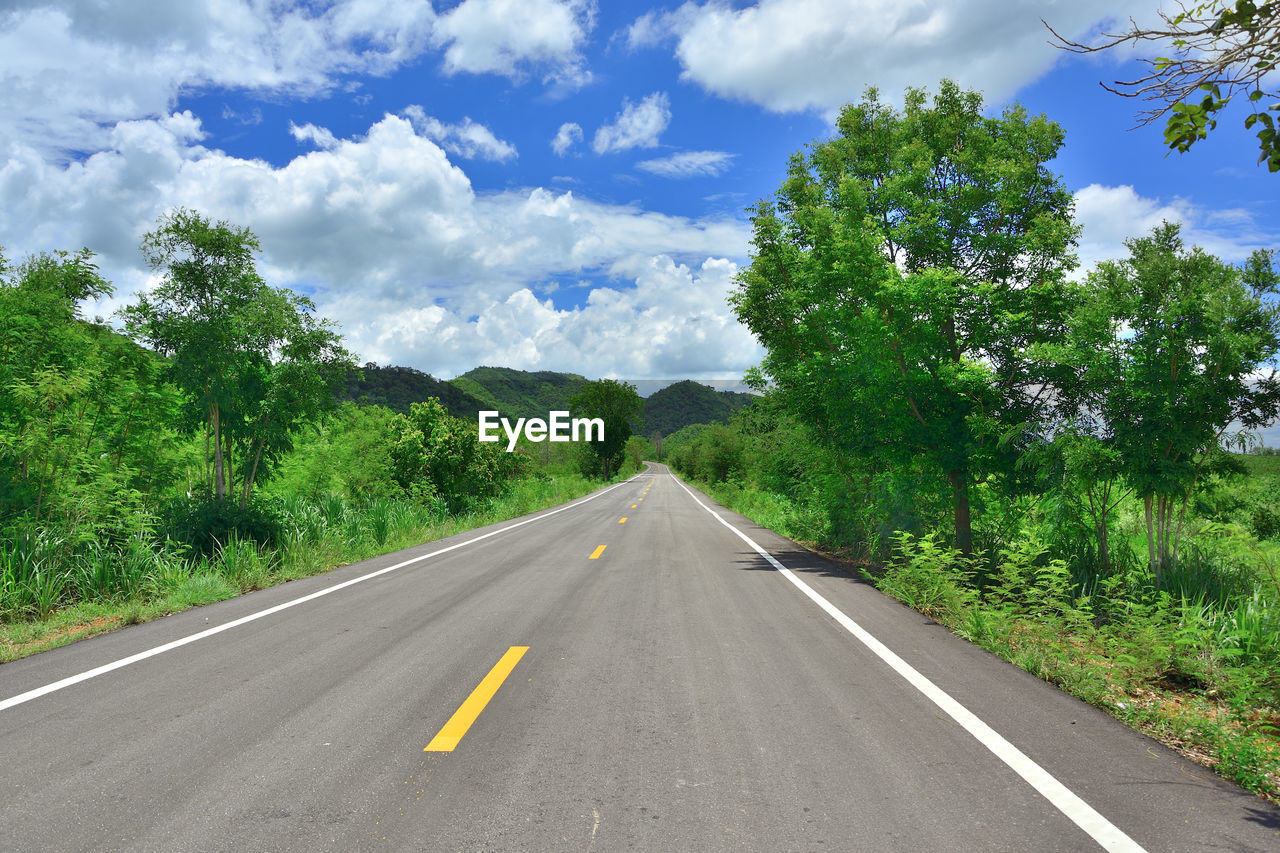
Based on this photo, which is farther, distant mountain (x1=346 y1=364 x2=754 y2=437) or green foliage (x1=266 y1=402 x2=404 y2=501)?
distant mountain (x1=346 y1=364 x2=754 y2=437)

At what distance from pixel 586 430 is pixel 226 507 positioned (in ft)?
196

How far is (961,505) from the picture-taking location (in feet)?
35.8

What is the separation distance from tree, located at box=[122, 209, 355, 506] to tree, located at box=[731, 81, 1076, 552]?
30.5 feet

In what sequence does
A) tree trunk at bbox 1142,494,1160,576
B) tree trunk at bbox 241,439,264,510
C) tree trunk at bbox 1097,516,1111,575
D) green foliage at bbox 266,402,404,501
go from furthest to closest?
green foliage at bbox 266,402,404,501
tree trunk at bbox 241,439,264,510
tree trunk at bbox 1097,516,1111,575
tree trunk at bbox 1142,494,1160,576

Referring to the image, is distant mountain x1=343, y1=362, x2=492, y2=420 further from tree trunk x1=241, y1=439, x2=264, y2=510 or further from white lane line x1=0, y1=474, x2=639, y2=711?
white lane line x1=0, y1=474, x2=639, y2=711

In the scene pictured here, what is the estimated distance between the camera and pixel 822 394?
1255 centimetres

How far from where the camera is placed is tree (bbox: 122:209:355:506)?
10469 mm

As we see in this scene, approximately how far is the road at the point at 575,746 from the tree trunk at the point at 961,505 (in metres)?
4.99

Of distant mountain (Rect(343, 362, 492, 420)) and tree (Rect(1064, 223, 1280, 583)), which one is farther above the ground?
distant mountain (Rect(343, 362, 492, 420))

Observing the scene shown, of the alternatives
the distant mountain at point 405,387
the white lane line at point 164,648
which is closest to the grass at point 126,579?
the white lane line at point 164,648

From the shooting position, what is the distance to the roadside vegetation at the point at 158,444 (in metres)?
7.78

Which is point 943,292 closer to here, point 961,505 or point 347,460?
point 961,505

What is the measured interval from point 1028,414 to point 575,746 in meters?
9.14

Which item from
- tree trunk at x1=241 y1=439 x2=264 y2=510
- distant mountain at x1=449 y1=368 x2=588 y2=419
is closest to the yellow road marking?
tree trunk at x1=241 y1=439 x2=264 y2=510
